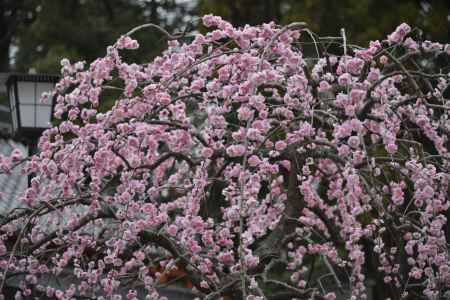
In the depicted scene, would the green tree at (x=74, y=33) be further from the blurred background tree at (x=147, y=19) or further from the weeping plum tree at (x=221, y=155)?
the weeping plum tree at (x=221, y=155)

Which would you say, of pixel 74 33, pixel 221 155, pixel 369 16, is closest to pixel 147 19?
pixel 74 33

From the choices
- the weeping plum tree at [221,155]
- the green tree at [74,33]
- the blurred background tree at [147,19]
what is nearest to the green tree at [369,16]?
the blurred background tree at [147,19]

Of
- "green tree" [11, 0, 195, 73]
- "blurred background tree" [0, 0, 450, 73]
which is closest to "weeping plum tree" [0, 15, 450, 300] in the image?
"blurred background tree" [0, 0, 450, 73]

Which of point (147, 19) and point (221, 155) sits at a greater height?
point (147, 19)

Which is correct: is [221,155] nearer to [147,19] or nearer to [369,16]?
[369,16]

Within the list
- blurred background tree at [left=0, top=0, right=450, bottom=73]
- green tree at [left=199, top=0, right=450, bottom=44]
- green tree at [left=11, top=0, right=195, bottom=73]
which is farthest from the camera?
green tree at [left=11, top=0, right=195, bottom=73]

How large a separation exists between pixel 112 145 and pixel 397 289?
1.66m

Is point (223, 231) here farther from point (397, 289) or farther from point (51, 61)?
point (51, 61)

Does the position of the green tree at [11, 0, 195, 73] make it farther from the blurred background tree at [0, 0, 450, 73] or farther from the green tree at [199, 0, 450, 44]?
the green tree at [199, 0, 450, 44]

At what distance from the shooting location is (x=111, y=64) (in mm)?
3768

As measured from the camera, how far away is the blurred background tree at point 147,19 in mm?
6082

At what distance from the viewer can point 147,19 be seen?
1152cm

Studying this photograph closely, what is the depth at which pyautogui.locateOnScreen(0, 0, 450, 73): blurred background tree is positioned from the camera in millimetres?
6082

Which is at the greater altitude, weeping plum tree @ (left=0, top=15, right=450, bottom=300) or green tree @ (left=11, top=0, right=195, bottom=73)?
green tree @ (left=11, top=0, right=195, bottom=73)
